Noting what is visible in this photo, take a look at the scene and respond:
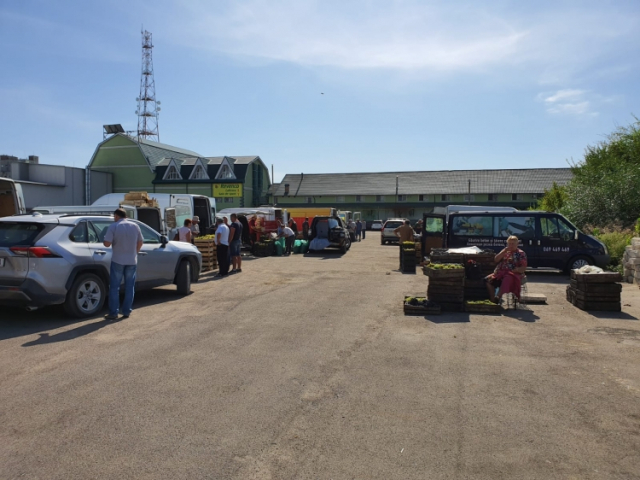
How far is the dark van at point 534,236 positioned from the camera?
595 inches

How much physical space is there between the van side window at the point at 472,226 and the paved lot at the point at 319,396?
23.5 feet

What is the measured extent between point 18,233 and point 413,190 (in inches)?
2542

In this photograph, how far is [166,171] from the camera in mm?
56406

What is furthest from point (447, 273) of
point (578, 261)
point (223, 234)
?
point (578, 261)

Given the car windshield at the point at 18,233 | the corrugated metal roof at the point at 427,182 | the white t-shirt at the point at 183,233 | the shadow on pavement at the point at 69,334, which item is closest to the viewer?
the shadow on pavement at the point at 69,334

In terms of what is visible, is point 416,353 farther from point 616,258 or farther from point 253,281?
point 616,258

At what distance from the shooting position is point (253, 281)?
13656 mm

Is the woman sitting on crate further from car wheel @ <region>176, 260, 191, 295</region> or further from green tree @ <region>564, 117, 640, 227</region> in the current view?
green tree @ <region>564, 117, 640, 227</region>

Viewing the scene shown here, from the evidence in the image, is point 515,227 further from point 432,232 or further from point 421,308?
point 421,308

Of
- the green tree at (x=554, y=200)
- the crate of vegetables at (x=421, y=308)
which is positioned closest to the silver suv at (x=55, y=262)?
the crate of vegetables at (x=421, y=308)

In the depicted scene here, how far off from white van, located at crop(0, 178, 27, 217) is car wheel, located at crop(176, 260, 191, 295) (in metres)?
4.42

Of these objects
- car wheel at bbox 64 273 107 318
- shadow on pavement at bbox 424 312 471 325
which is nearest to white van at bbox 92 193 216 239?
car wheel at bbox 64 273 107 318

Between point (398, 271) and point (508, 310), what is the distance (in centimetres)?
711

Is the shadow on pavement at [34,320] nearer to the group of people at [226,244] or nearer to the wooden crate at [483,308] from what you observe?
the group of people at [226,244]
